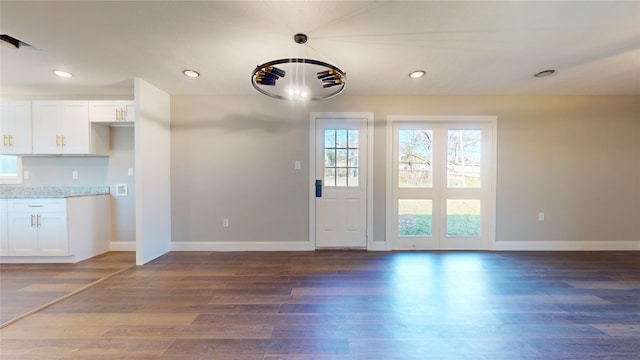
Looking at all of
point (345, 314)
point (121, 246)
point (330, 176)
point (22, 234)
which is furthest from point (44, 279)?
point (330, 176)

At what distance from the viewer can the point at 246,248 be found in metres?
3.77

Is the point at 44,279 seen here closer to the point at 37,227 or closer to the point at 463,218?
the point at 37,227

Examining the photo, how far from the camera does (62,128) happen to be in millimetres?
3449

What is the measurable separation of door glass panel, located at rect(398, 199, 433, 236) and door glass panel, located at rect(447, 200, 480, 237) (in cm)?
30

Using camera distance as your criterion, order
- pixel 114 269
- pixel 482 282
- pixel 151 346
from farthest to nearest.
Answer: pixel 114 269 → pixel 482 282 → pixel 151 346

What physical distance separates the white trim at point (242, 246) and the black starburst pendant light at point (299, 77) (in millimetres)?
2131

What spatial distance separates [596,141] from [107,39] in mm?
6258

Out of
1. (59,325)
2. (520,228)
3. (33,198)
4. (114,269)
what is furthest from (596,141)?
(33,198)

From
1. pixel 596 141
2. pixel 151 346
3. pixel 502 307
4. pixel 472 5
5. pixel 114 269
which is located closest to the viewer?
pixel 151 346

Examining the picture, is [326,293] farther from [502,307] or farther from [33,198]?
[33,198]

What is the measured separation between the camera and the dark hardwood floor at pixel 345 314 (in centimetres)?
162

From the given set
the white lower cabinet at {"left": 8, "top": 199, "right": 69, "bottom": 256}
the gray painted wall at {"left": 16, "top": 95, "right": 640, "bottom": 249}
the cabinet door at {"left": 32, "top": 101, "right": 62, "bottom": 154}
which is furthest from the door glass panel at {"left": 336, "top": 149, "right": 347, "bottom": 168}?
the cabinet door at {"left": 32, "top": 101, "right": 62, "bottom": 154}

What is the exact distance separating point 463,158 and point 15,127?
6.38m

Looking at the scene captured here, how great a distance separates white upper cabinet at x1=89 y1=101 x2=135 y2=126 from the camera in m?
3.47
